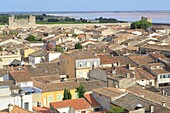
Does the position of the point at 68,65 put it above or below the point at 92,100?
below

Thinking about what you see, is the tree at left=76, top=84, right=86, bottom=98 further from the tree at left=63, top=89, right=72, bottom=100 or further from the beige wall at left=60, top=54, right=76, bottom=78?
the beige wall at left=60, top=54, right=76, bottom=78

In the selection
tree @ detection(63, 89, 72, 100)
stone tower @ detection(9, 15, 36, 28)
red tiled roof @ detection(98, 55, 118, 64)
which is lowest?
stone tower @ detection(9, 15, 36, 28)

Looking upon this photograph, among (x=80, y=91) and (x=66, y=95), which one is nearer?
(x=66, y=95)

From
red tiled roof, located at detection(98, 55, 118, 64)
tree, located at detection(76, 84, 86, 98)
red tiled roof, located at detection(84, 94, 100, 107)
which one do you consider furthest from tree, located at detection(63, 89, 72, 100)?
red tiled roof, located at detection(98, 55, 118, 64)

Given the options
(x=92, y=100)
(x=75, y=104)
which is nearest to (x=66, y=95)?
(x=92, y=100)

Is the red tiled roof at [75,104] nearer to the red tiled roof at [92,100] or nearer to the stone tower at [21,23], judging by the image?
the red tiled roof at [92,100]

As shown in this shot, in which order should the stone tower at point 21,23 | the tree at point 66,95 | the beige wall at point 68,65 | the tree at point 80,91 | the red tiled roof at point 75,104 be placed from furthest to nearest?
the stone tower at point 21,23, the beige wall at point 68,65, the tree at point 80,91, the tree at point 66,95, the red tiled roof at point 75,104

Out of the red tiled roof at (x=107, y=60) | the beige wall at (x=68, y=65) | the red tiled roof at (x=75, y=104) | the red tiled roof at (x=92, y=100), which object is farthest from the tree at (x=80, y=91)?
the red tiled roof at (x=107, y=60)

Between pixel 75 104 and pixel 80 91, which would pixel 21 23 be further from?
pixel 75 104

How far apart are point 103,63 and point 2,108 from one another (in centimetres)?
2191

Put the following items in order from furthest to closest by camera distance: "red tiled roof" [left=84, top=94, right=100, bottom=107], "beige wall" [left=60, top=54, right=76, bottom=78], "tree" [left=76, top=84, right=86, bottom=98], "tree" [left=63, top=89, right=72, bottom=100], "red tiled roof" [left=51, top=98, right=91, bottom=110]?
"beige wall" [left=60, top=54, right=76, bottom=78] < "tree" [left=76, top=84, right=86, bottom=98] < "tree" [left=63, top=89, right=72, bottom=100] < "red tiled roof" [left=84, top=94, right=100, bottom=107] < "red tiled roof" [left=51, top=98, right=91, bottom=110]

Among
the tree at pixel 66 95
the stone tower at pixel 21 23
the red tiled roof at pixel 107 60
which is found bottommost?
the stone tower at pixel 21 23

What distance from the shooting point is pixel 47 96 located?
3191 cm

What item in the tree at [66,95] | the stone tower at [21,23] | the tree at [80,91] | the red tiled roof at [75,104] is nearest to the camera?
the red tiled roof at [75,104]
